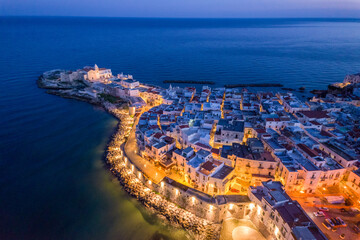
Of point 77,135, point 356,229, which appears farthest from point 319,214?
point 77,135

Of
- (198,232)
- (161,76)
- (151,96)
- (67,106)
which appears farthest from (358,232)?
(161,76)

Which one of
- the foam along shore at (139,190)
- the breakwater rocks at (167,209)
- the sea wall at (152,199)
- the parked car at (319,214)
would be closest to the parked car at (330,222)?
the parked car at (319,214)

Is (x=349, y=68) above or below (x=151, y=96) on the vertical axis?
above

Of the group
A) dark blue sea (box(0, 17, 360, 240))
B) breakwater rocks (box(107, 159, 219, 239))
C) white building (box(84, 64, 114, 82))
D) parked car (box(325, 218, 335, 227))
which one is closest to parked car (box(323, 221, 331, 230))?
parked car (box(325, 218, 335, 227))

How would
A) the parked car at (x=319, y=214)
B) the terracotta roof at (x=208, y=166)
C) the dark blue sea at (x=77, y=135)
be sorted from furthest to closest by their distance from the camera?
the terracotta roof at (x=208, y=166) < the dark blue sea at (x=77, y=135) < the parked car at (x=319, y=214)

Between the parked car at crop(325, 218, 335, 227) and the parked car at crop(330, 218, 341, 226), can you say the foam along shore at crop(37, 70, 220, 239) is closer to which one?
the parked car at crop(325, 218, 335, 227)

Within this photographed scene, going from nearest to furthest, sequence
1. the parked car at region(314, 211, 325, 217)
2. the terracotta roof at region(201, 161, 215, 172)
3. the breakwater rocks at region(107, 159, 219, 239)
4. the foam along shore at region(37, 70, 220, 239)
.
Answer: the parked car at region(314, 211, 325, 217) < the breakwater rocks at region(107, 159, 219, 239) < the foam along shore at region(37, 70, 220, 239) < the terracotta roof at region(201, 161, 215, 172)

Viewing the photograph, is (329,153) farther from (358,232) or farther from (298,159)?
(358,232)

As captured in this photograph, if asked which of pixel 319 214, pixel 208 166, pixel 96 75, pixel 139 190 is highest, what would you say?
pixel 96 75

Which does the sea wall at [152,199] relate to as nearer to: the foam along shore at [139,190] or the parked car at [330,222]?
the foam along shore at [139,190]

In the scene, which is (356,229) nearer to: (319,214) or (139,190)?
(319,214)

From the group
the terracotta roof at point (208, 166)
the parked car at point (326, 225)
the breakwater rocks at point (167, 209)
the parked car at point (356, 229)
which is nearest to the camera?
the parked car at point (356, 229)
